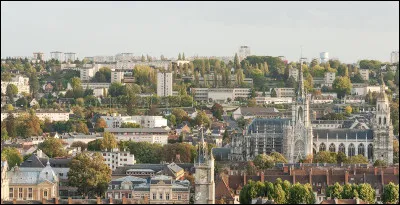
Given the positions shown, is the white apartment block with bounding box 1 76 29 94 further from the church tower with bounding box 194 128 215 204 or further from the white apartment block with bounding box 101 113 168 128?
the church tower with bounding box 194 128 215 204

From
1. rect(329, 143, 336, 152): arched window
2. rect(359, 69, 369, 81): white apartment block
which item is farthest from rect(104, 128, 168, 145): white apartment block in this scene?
rect(359, 69, 369, 81): white apartment block

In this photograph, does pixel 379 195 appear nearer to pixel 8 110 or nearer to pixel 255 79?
pixel 8 110

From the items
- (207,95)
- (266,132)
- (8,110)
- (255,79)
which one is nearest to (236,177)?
(266,132)

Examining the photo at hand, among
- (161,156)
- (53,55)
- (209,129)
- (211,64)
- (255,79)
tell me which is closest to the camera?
(161,156)

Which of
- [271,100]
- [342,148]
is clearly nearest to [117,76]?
[271,100]

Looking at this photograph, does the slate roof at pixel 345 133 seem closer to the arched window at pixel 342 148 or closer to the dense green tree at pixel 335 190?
the arched window at pixel 342 148
